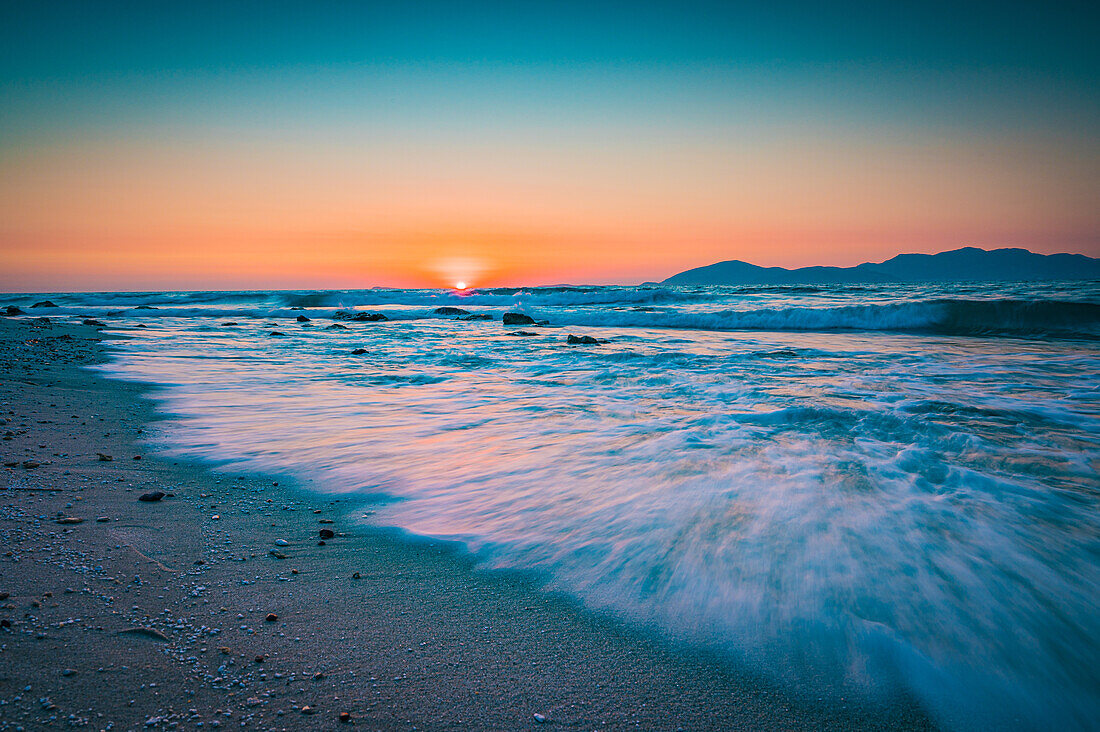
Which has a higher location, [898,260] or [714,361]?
[898,260]

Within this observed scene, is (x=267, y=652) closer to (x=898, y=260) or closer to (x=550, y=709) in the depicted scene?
(x=550, y=709)

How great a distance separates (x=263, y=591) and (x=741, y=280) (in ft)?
371

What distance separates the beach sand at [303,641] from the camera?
5.02 feet

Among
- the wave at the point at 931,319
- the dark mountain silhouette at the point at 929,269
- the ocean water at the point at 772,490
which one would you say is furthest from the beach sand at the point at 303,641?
the dark mountain silhouette at the point at 929,269

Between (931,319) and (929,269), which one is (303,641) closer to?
(931,319)

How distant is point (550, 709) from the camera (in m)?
1.58

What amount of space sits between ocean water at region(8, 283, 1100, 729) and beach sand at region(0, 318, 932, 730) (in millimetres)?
199

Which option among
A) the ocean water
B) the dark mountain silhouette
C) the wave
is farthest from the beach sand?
the dark mountain silhouette

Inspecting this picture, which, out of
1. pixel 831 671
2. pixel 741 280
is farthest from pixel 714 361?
pixel 741 280

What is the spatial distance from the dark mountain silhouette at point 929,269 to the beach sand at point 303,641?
363 feet

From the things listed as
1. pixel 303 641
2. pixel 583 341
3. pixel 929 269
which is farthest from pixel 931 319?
pixel 929 269

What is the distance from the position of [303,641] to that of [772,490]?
8.87 ft

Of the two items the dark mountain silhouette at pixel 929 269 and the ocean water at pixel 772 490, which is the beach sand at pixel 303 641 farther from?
the dark mountain silhouette at pixel 929 269

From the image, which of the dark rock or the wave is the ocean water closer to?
the dark rock
